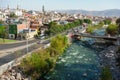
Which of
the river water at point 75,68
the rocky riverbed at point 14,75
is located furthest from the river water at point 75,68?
the rocky riverbed at point 14,75

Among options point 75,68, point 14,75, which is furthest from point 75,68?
point 14,75

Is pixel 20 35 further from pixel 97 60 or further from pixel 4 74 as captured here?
pixel 4 74

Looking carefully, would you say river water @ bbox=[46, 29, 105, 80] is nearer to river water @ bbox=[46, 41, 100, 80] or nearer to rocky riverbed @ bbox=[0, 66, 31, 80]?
river water @ bbox=[46, 41, 100, 80]

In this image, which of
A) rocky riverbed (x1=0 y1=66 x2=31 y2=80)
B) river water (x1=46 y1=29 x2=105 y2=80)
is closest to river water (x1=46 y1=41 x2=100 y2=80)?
river water (x1=46 y1=29 x2=105 y2=80)

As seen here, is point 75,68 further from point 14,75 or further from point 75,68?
point 14,75

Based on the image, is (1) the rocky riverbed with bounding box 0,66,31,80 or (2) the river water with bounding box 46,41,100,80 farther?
(2) the river water with bounding box 46,41,100,80

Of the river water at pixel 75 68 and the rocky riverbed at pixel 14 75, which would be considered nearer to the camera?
the rocky riverbed at pixel 14 75

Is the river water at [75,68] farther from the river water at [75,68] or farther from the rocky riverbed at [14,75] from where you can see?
the rocky riverbed at [14,75]

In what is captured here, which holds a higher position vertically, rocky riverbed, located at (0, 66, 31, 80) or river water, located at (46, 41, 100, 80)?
rocky riverbed, located at (0, 66, 31, 80)

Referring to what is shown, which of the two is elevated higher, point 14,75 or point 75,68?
point 14,75

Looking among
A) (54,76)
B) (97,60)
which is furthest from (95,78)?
(97,60)

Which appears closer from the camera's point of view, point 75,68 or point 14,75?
point 14,75
